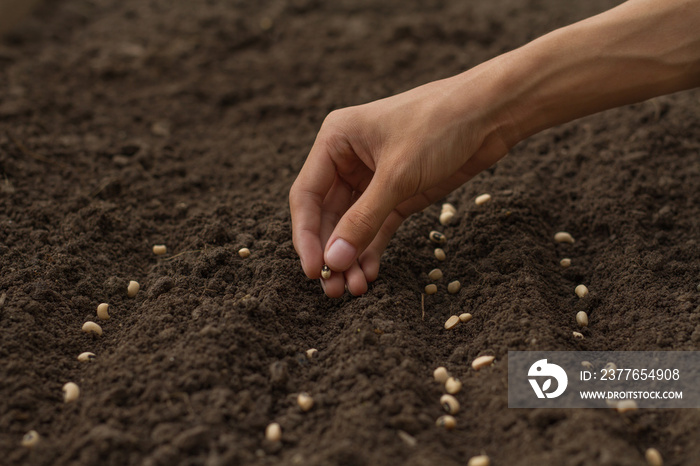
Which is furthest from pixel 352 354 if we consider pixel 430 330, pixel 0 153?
pixel 0 153

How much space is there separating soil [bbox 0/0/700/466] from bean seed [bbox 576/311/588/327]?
25 millimetres

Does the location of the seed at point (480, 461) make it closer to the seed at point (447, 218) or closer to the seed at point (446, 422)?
the seed at point (446, 422)

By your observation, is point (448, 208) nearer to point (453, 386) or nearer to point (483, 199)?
point (483, 199)

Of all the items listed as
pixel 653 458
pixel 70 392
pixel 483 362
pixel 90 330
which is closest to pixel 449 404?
pixel 483 362

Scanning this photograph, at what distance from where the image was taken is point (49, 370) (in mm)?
1760

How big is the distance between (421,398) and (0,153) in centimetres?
203

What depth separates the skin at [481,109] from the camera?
1.88m

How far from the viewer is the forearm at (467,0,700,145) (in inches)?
77.7

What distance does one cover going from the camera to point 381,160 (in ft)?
6.21

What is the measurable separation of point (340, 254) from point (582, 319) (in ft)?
2.63

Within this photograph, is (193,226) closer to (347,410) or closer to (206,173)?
(206,173)

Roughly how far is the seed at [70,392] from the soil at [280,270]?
0.07 ft

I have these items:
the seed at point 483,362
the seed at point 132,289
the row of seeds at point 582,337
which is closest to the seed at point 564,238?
the row of seeds at point 582,337

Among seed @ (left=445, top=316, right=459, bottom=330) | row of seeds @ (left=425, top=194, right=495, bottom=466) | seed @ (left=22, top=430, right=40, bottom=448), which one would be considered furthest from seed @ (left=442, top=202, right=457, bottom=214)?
seed @ (left=22, top=430, right=40, bottom=448)
